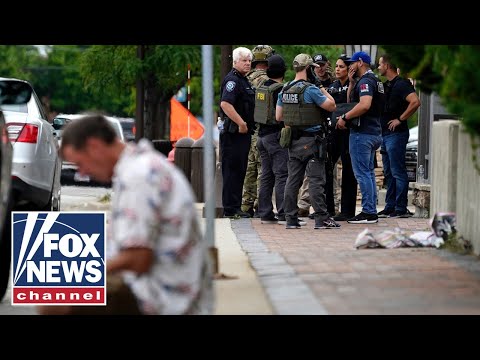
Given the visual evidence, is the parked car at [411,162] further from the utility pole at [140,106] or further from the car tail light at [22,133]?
the car tail light at [22,133]

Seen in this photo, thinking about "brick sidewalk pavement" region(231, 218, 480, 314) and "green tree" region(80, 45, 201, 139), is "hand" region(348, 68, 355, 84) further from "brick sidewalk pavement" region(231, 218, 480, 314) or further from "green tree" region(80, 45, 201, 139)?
"green tree" region(80, 45, 201, 139)

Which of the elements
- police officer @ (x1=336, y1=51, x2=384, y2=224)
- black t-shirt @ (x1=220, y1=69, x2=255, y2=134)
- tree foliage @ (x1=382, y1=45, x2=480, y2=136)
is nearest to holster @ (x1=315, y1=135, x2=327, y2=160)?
police officer @ (x1=336, y1=51, x2=384, y2=224)

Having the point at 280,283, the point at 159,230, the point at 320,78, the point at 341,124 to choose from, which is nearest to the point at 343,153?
the point at 341,124

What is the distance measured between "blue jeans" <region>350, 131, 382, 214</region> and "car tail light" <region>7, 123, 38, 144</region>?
13.1 feet

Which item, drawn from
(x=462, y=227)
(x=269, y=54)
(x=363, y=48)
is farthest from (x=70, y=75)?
(x=462, y=227)

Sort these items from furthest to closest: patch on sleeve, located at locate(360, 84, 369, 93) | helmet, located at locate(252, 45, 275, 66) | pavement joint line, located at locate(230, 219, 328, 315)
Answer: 1. helmet, located at locate(252, 45, 275, 66)
2. patch on sleeve, located at locate(360, 84, 369, 93)
3. pavement joint line, located at locate(230, 219, 328, 315)

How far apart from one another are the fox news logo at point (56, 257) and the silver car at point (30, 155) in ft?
5.86

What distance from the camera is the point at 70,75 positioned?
7694 centimetres

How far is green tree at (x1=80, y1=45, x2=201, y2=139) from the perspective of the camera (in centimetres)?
2978

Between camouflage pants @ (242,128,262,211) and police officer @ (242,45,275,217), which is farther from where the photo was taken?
camouflage pants @ (242,128,262,211)

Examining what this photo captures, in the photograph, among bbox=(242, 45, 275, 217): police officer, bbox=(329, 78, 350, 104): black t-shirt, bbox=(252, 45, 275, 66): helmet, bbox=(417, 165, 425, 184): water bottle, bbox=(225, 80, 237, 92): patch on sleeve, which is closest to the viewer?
bbox=(225, 80, 237, 92): patch on sleeve

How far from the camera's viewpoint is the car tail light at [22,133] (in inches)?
438

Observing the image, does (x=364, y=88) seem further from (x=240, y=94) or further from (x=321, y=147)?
(x=240, y=94)
